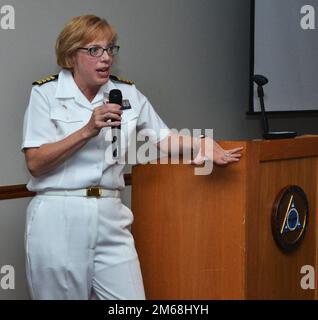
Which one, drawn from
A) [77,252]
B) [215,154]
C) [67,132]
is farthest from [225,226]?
[67,132]

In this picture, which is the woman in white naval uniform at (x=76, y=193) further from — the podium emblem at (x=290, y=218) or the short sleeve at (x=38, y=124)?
the podium emblem at (x=290, y=218)

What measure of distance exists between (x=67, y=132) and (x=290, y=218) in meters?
0.85

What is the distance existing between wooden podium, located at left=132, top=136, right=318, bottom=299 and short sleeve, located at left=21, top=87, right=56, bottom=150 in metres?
0.40

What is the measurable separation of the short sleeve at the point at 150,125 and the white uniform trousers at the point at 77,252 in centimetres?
38

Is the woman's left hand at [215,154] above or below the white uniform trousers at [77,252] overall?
above

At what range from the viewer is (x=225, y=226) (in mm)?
2291

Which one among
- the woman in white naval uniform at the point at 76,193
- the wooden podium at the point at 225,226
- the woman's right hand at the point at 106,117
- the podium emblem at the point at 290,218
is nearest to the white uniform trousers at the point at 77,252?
the woman in white naval uniform at the point at 76,193

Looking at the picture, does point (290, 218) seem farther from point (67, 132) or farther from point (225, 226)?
point (67, 132)

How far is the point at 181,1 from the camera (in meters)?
3.74

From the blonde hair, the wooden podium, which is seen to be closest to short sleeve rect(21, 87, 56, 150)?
the blonde hair

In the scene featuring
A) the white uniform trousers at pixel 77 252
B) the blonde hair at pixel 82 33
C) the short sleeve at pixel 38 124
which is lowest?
the white uniform trousers at pixel 77 252

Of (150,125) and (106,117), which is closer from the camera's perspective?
(106,117)

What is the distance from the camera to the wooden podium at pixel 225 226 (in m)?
2.26

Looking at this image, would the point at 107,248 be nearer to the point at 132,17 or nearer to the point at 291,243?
the point at 291,243
